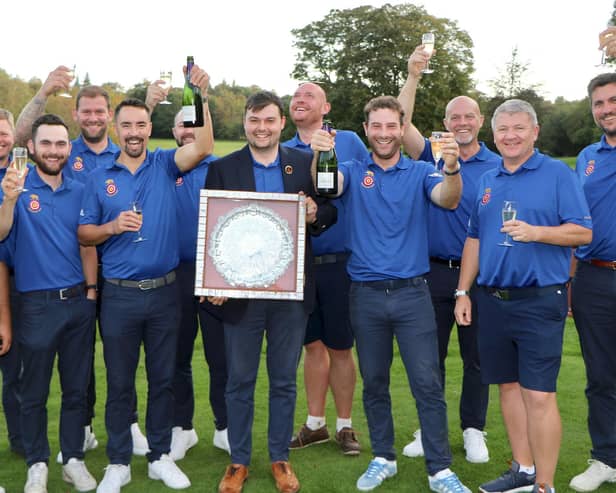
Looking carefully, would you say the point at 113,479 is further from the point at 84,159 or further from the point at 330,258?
the point at 84,159

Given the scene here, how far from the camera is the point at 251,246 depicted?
205 inches

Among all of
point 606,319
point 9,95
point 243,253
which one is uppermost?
point 9,95

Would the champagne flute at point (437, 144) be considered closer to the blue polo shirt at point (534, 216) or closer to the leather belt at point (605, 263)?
the blue polo shirt at point (534, 216)

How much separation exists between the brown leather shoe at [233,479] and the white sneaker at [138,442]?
44.2 inches

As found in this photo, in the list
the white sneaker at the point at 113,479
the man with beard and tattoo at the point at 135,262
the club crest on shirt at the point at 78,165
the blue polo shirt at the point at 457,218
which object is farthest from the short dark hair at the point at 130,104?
the white sneaker at the point at 113,479

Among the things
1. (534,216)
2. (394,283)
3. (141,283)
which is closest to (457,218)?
(394,283)

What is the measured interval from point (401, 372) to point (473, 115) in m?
4.21

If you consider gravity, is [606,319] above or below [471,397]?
above

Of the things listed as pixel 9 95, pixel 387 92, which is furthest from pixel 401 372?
pixel 9 95

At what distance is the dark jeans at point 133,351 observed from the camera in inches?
213

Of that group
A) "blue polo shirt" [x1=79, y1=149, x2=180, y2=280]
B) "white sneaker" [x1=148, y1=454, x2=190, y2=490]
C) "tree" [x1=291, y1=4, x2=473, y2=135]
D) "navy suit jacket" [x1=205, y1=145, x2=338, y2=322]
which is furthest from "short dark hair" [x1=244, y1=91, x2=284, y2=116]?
"tree" [x1=291, y1=4, x2=473, y2=135]

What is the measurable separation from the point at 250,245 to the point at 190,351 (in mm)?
1686

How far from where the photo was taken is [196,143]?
544 cm

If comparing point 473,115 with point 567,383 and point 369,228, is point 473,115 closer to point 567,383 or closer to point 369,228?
point 369,228
